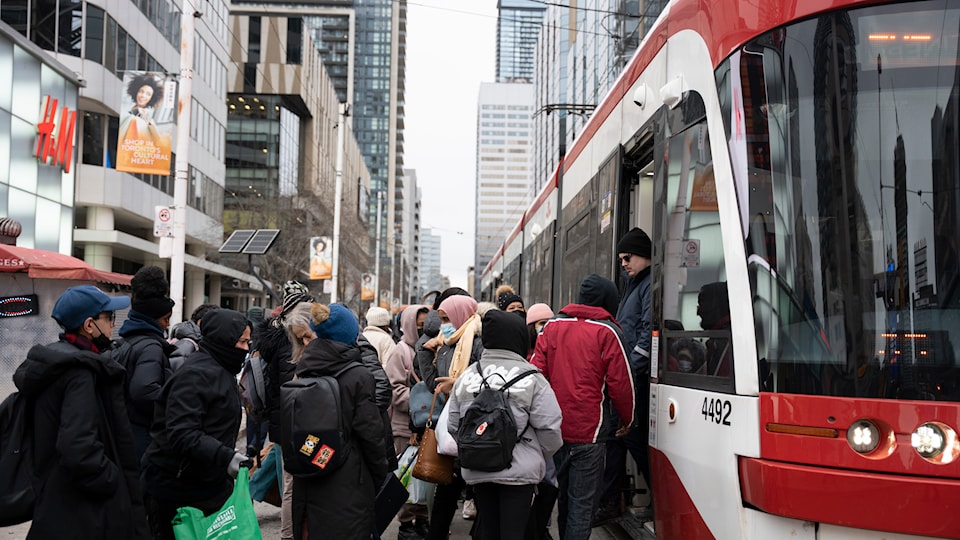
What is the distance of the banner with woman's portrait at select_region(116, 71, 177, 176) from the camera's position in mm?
12625

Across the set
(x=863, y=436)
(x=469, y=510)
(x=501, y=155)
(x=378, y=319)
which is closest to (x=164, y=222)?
(x=378, y=319)

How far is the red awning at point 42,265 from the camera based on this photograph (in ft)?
34.2

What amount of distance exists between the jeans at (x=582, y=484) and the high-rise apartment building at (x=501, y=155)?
590 feet

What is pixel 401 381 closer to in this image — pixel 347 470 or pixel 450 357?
pixel 450 357

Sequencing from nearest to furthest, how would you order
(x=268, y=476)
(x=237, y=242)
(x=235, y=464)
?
(x=235, y=464)
(x=268, y=476)
(x=237, y=242)

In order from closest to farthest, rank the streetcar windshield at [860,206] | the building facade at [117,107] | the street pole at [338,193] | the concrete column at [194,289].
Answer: the streetcar windshield at [860,206] < the building facade at [117,107] < the street pole at [338,193] < the concrete column at [194,289]

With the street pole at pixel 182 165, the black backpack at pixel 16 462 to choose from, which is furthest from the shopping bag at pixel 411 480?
the street pole at pixel 182 165

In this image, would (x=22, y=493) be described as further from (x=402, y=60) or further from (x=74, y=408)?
Answer: (x=402, y=60)

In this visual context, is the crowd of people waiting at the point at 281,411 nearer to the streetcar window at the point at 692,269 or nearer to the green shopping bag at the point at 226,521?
the green shopping bag at the point at 226,521

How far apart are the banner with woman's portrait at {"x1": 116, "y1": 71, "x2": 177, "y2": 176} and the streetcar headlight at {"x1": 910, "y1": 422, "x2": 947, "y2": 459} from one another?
1178 centimetres

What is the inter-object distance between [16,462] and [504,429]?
2334 millimetres

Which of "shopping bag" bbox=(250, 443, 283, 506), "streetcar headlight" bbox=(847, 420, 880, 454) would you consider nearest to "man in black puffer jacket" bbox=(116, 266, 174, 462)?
"shopping bag" bbox=(250, 443, 283, 506)

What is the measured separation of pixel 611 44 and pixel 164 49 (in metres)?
21.3

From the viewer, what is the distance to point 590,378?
17.0 feet
